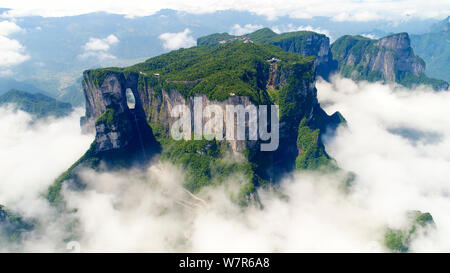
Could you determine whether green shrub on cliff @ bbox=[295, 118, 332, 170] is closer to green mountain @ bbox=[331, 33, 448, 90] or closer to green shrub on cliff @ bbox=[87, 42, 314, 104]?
green shrub on cliff @ bbox=[87, 42, 314, 104]

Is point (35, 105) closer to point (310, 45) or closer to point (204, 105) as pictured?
point (204, 105)

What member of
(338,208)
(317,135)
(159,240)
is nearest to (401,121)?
(317,135)

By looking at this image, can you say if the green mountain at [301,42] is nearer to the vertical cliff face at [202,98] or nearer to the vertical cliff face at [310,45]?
the vertical cliff face at [310,45]

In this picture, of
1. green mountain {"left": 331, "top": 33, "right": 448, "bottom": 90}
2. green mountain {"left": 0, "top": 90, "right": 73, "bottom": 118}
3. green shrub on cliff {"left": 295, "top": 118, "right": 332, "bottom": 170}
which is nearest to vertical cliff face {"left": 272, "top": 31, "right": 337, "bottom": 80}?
green mountain {"left": 331, "top": 33, "right": 448, "bottom": 90}

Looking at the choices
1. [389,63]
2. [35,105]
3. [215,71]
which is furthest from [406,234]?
[35,105]

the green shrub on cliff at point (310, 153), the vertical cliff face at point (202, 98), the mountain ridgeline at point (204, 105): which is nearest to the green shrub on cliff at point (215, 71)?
the vertical cliff face at point (202, 98)

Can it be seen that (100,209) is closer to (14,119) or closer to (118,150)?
(118,150)
